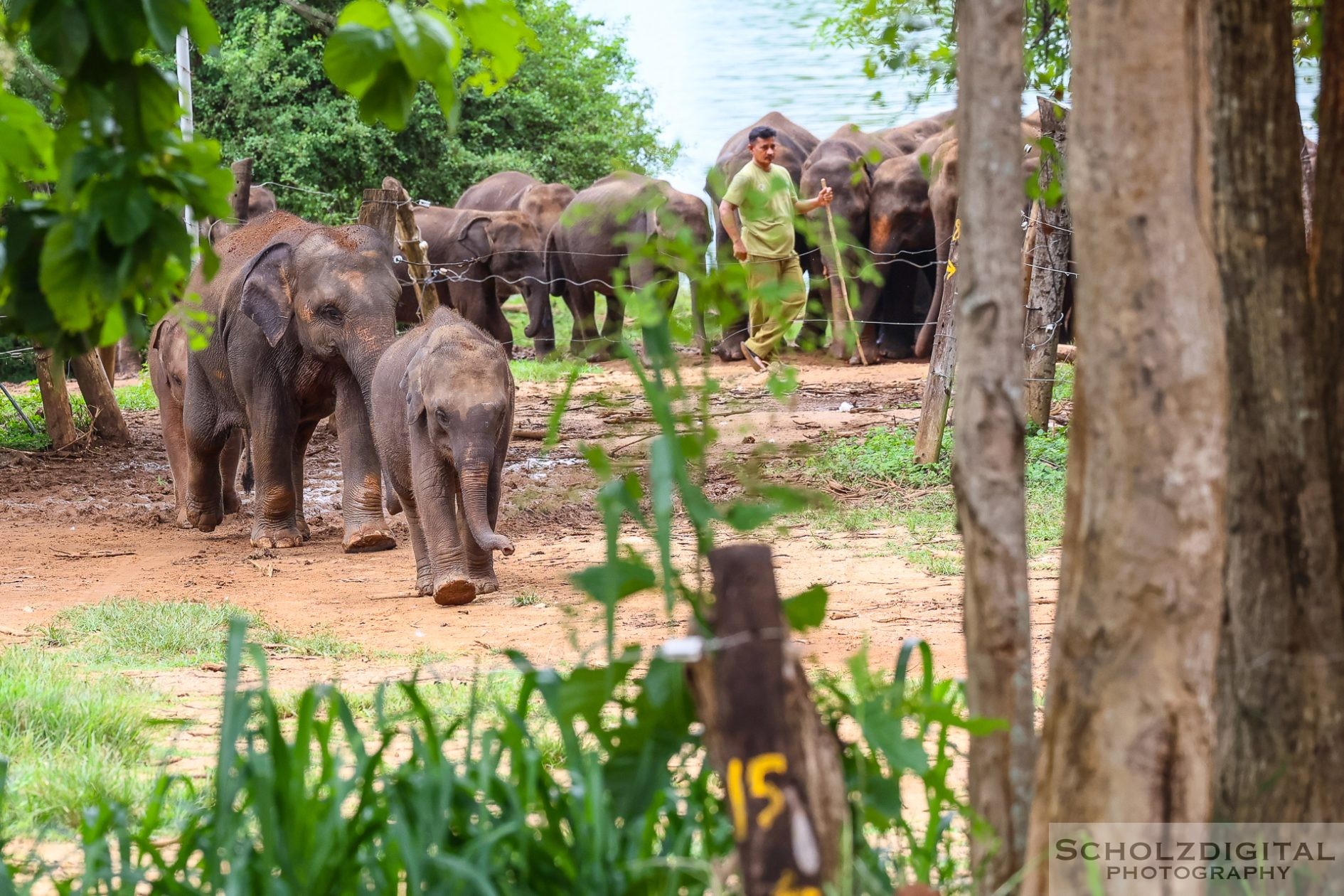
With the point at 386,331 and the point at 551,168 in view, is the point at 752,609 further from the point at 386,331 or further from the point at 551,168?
the point at 551,168

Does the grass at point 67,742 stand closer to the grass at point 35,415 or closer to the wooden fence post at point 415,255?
the wooden fence post at point 415,255

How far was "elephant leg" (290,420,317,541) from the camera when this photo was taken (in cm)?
927

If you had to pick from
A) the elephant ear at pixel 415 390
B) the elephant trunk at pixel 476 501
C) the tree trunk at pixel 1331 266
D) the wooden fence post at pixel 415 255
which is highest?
the wooden fence post at pixel 415 255

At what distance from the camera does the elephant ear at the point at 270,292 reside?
8.70 m

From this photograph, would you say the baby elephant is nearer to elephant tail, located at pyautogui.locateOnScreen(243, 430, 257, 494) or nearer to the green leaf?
elephant tail, located at pyautogui.locateOnScreen(243, 430, 257, 494)

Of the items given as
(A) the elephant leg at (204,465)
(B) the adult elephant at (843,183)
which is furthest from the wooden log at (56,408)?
(B) the adult elephant at (843,183)

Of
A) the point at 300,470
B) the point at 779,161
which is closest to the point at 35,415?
the point at 300,470

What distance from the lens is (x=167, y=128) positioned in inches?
84.4

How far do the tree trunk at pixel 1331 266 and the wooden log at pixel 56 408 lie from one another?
37.3ft

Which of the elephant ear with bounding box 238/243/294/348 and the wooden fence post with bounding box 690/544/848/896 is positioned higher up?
the elephant ear with bounding box 238/243/294/348

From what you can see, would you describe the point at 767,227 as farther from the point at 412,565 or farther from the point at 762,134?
the point at 412,565

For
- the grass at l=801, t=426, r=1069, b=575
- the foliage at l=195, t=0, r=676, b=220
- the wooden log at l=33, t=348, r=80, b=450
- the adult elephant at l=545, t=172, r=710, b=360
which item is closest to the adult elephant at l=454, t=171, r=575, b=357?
the adult elephant at l=545, t=172, r=710, b=360

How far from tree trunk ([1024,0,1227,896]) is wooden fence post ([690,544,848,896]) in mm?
360

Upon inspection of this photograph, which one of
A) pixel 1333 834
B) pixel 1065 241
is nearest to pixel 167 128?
pixel 1333 834
